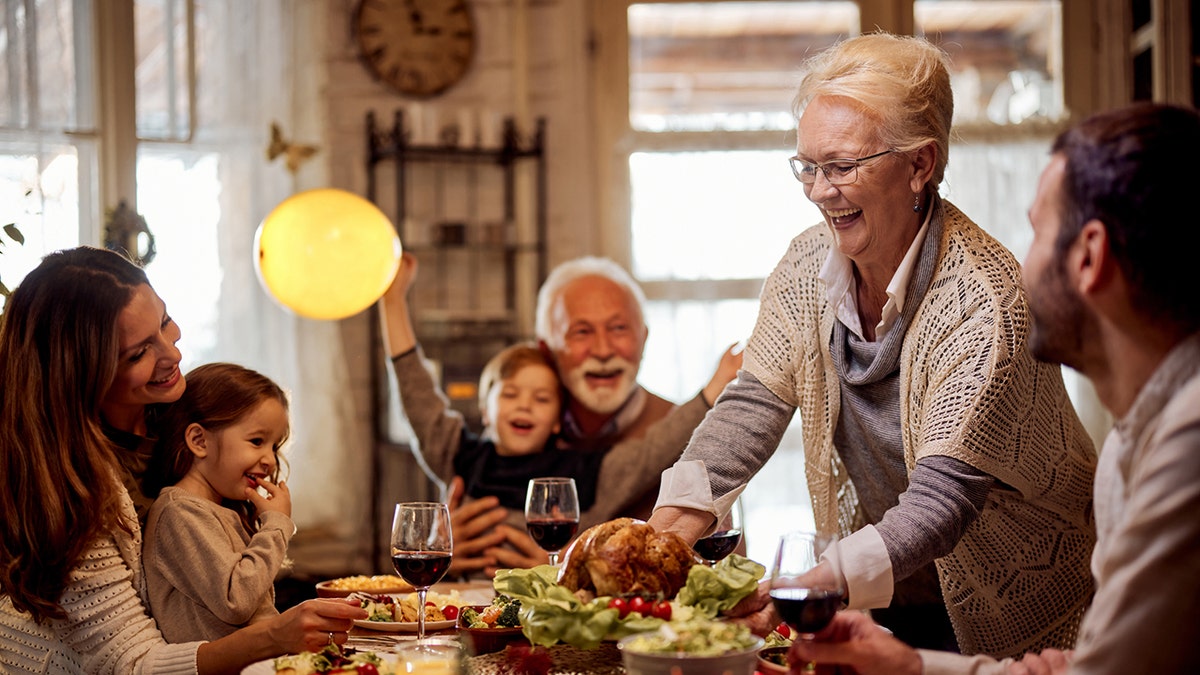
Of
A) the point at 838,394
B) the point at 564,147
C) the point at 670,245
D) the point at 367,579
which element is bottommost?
the point at 367,579

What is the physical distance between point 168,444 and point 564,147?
3.12 m

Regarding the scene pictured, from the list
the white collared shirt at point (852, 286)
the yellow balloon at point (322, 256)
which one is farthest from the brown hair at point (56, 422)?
the white collared shirt at point (852, 286)

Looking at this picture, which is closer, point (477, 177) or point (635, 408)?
point (635, 408)

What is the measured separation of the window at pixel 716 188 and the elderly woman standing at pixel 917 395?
285cm

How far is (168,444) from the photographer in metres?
2.09

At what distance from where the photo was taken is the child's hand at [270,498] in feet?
6.79

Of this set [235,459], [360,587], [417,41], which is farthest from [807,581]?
[417,41]

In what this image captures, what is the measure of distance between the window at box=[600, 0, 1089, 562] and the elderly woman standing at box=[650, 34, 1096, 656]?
285cm

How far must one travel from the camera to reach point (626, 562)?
1454 millimetres

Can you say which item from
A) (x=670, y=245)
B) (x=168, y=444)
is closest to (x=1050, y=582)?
(x=168, y=444)

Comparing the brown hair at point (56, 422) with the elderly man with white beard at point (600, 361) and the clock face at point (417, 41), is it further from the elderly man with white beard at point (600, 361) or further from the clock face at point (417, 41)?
the clock face at point (417, 41)

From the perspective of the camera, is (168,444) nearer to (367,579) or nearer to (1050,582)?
(367,579)

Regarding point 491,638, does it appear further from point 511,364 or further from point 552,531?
point 511,364

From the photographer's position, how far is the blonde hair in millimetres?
1886
